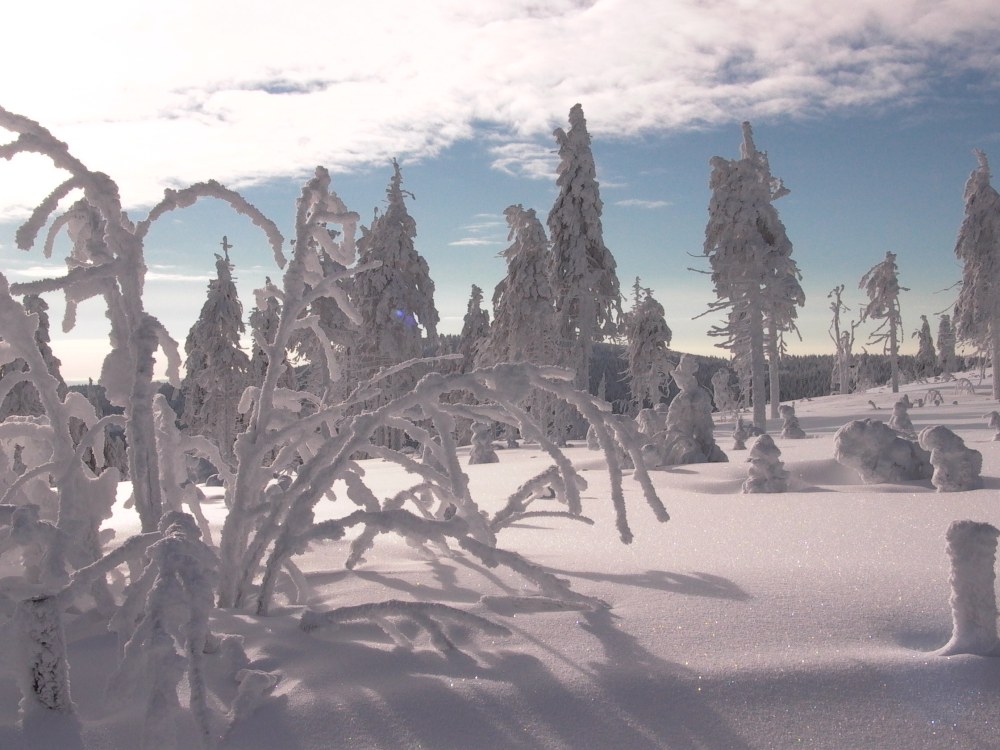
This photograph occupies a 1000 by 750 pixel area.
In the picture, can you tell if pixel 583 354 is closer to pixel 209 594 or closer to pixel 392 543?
pixel 392 543


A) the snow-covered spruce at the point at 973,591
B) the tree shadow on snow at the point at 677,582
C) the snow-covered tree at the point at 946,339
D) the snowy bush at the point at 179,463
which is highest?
the snow-covered tree at the point at 946,339

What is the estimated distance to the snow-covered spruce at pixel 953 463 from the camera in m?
4.92

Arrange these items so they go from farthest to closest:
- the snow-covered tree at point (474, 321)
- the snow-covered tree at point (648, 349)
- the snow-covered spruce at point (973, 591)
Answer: the snow-covered tree at point (474, 321) → the snow-covered tree at point (648, 349) → the snow-covered spruce at point (973, 591)

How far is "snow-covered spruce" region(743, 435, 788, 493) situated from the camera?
5688 millimetres

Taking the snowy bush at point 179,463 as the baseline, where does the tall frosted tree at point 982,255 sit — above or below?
above

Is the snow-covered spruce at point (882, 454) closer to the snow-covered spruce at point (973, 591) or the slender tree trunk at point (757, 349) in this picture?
the snow-covered spruce at point (973, 591)

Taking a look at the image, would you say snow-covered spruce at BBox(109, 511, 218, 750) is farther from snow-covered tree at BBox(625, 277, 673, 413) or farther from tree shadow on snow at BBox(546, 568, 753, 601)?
snow-covered tree at BBox(625, 277, 673, 413)

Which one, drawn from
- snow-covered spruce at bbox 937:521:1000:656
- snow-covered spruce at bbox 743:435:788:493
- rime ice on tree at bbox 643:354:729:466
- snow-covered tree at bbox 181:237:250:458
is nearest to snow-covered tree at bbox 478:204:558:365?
snow-covered tree at bbox 181:237:250:458

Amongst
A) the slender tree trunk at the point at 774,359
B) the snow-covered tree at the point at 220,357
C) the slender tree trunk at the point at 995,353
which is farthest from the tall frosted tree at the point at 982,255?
the snow-covered tree at the point at 220,357

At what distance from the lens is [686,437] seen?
8.51m

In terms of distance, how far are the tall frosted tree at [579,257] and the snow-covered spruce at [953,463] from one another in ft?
53.5

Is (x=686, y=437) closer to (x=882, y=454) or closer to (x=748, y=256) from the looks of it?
(x=882, y=454)

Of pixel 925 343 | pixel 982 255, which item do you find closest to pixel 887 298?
pixel 982 255

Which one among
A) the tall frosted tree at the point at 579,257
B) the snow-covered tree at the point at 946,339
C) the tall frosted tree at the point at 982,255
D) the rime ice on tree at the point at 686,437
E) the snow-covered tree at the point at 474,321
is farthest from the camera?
the snow-covered tree at the point at 946,339
